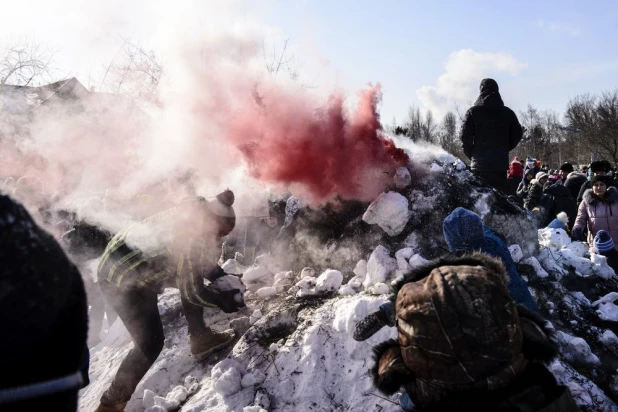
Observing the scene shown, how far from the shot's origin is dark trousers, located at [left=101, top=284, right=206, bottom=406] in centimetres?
338

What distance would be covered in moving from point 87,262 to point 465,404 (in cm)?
582

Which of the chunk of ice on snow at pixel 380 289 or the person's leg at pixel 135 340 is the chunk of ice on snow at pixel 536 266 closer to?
the chunk of ice on snow at pixel 380 289

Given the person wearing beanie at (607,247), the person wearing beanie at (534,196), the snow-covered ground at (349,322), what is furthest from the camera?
the person wearing beanie at (534,196)

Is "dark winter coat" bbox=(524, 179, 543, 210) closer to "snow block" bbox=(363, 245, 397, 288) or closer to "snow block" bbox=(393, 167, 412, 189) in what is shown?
"snow block" bbox=(393, 167, 412, 189)

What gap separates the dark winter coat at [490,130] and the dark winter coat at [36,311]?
18.3ft

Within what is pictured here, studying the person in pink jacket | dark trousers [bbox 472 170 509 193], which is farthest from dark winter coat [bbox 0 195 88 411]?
the person in pink jacket

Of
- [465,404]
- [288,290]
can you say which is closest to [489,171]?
[288,290]

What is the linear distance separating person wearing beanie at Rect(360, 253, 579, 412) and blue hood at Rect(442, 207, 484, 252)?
1215 mm

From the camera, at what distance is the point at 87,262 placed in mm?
A: 5809

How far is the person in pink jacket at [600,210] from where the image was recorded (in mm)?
5109

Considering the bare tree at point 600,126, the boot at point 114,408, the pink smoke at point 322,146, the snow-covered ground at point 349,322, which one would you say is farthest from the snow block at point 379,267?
the bare tree at point 600,126

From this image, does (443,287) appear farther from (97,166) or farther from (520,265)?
(97,166)

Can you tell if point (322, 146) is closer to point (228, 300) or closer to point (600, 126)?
point (228, 300)

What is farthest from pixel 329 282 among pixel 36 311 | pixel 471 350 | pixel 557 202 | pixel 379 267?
pixel 557 202
